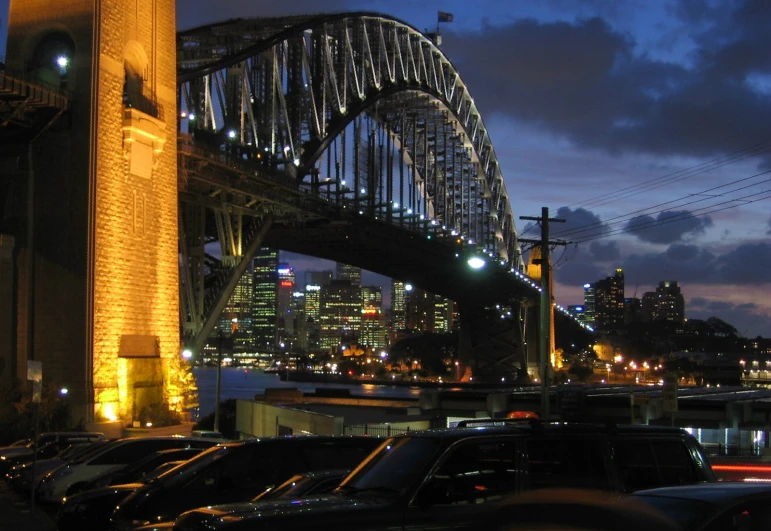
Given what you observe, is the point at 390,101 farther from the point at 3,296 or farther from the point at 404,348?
the point at 404,348

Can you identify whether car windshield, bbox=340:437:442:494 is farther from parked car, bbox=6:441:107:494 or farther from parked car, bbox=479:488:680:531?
parked car, bbox=6:441:107:494

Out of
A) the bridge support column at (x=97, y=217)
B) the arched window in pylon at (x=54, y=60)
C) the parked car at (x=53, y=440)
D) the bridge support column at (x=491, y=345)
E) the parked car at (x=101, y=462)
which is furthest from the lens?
the bridge support column at (x=491, y=345)

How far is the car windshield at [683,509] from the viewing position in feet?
15.6

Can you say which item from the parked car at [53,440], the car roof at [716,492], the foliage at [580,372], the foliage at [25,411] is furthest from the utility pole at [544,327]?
the foliage at [580,372]

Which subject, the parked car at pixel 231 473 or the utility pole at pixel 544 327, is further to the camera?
the utility pole at pixel 544 327

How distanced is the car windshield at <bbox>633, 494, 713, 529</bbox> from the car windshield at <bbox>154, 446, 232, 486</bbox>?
706 centimetres

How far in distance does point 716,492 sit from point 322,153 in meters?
50.6

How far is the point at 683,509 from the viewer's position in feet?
15.9

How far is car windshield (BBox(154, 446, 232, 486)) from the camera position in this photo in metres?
11.2

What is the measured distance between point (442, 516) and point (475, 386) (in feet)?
288

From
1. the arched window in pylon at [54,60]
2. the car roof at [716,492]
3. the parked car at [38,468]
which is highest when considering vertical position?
the arched window in pylon at [54,60]

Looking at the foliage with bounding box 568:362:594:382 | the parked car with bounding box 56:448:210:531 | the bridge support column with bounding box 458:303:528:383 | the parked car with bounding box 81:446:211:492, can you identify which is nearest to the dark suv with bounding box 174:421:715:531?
the parked car with bounding box 56:448:210:531

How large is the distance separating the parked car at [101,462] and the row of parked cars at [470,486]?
5.52 metres

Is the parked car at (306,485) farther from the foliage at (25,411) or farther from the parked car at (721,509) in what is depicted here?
the foliage at (25,411)
